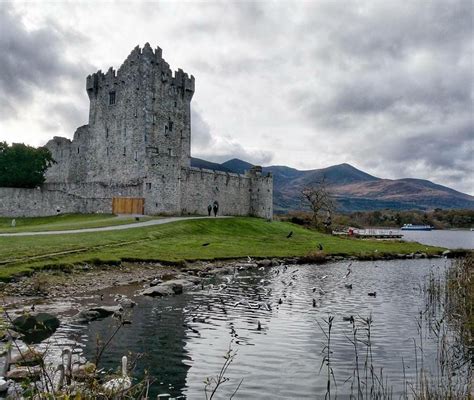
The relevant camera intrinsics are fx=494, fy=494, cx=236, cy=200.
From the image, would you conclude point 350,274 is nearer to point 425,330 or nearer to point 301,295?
point 301,295

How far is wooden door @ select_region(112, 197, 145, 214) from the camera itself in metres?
63.0

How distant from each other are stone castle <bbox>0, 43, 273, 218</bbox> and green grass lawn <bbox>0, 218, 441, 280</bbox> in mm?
7838

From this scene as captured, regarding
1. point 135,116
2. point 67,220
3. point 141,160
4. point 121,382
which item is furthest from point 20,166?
point 121,382

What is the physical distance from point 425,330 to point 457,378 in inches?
245

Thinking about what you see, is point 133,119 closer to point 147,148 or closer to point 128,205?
point 147,148

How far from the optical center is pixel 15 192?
213 feet

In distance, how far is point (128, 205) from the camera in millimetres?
63812

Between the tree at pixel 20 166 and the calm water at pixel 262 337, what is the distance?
4908 cm

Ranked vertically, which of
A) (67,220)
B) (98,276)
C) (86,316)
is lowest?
(86,316)

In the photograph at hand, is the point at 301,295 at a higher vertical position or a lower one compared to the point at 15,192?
lower

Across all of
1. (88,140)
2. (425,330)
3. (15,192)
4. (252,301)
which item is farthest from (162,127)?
(425,330)

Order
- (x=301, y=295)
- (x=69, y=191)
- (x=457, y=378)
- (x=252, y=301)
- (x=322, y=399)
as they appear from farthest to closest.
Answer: (x=69, y=191) → (x=301, y=295) → (x=252, y=301) → (x=457, y=378) → (x=322, y=399)

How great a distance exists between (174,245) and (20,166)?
36.5 m

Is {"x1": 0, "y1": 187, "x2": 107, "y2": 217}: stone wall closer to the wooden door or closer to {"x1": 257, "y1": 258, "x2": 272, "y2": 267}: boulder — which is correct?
the wooden door
